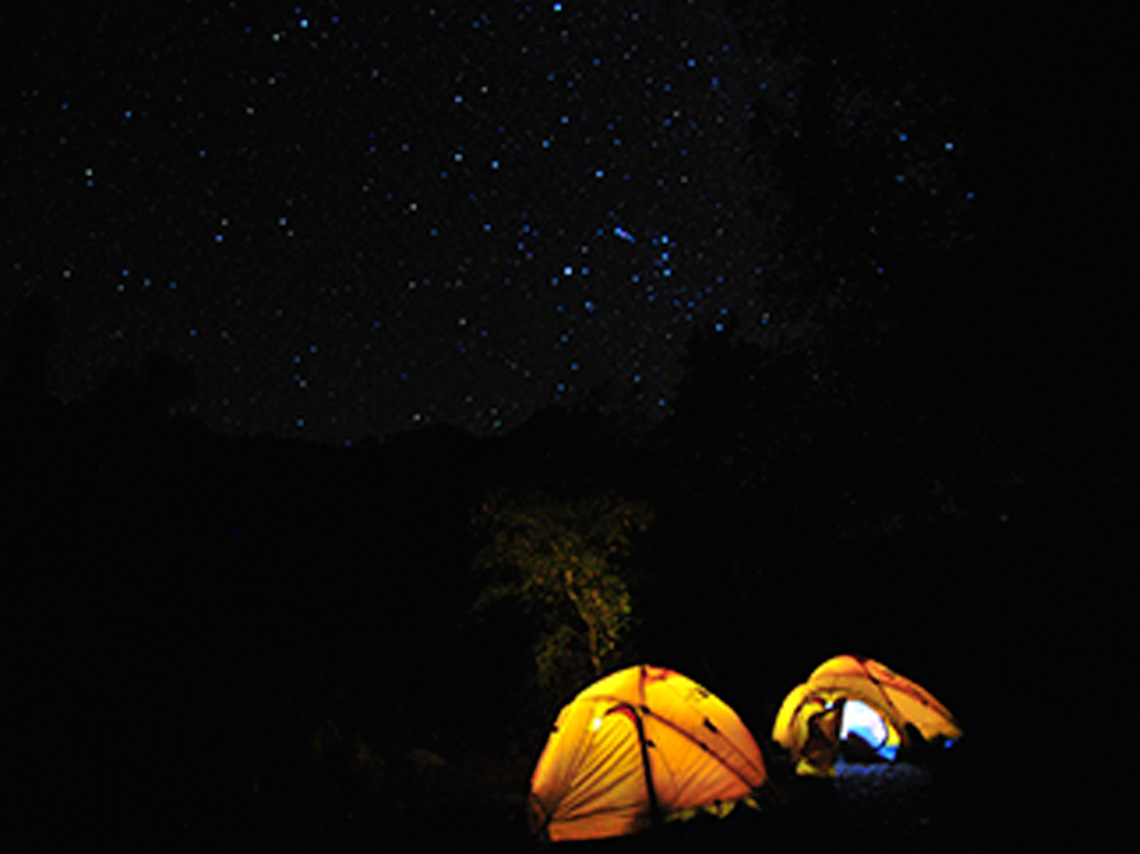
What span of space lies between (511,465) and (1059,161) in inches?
335

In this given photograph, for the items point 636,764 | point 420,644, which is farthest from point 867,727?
point 420,644

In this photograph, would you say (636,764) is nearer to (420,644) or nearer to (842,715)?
(842,715)

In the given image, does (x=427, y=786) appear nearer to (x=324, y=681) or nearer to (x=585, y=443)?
(x=324, y=681)

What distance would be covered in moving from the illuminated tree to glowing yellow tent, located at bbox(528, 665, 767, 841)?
422 cm

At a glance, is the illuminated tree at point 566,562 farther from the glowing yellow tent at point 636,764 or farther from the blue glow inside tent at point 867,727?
the glowing yellow tent at point 636,764

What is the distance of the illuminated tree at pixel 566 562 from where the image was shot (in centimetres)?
1158

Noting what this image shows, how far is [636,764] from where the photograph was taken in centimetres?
675

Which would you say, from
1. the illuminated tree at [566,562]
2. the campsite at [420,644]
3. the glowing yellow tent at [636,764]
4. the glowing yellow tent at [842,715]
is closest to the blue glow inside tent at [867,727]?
the glowing yellow tent at [842,715]

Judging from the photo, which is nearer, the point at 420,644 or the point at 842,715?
the point at 842,715

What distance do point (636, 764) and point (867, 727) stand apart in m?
4.66

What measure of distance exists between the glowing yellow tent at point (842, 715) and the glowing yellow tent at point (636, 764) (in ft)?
6.78

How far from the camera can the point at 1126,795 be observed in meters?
6.83

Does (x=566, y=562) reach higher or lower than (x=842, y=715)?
higher

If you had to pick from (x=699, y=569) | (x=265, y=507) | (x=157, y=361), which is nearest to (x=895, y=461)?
(x=699, y=569)
